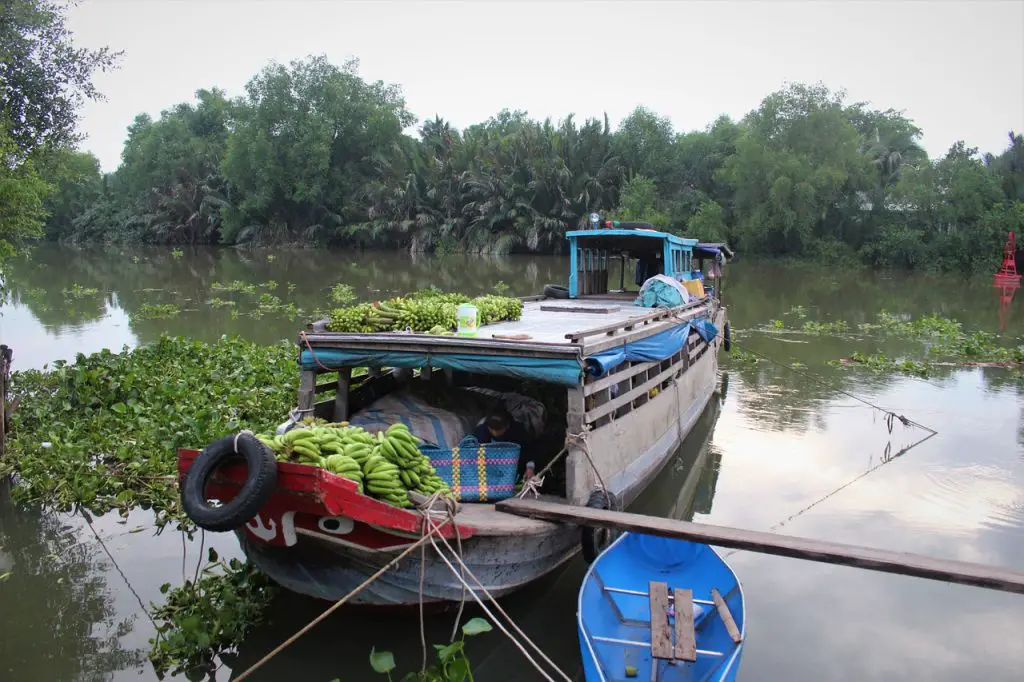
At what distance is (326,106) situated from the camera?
50688 mm

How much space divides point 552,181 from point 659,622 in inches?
1557

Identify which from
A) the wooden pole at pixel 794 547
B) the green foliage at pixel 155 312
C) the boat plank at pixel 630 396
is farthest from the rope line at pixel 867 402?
the green foliage at pixel 155 312

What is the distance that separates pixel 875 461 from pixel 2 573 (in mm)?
9683

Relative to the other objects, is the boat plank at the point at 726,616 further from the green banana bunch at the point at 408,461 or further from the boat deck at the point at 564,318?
the boat deck at the point at 564,318

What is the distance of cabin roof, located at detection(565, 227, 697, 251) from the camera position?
11.3m

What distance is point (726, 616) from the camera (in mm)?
4758

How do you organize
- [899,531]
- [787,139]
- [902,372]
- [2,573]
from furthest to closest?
[787,139] < [902,372] < [899,531] < [2,573]

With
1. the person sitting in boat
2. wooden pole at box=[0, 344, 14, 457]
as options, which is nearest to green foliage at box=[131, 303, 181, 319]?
wooden pole at box=[0, 344, 14, 457]

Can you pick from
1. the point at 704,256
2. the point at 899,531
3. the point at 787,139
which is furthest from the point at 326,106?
the point at 899,531

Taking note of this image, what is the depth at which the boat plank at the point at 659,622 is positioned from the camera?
4.57 m

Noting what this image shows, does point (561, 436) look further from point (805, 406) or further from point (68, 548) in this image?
point (805, 406)

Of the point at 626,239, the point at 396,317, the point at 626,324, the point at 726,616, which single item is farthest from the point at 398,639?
the point at 626,239

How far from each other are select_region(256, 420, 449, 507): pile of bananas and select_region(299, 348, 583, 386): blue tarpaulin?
806 mm

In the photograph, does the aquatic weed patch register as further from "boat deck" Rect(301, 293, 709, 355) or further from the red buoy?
the red buoy
